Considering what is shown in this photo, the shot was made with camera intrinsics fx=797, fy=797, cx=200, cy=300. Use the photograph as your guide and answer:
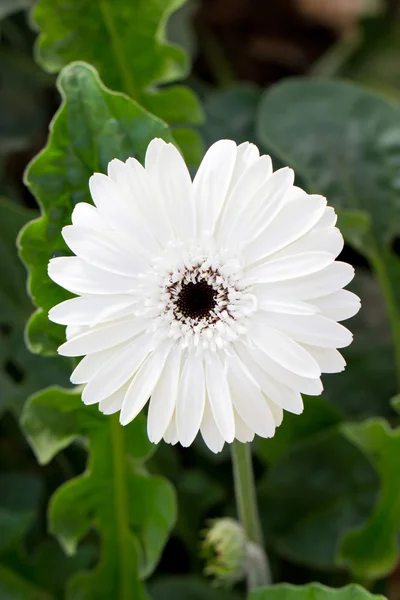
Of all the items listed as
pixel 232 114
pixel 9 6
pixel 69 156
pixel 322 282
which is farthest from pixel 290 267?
pixel 9 6

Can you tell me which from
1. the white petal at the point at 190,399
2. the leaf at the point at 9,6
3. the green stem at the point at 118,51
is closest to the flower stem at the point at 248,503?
the white petal at the point at 190,399

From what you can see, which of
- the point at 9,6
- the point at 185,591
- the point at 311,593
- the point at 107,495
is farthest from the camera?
the point at 9,6

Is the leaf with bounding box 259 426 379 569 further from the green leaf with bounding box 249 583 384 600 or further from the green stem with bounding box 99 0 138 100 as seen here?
the green stem with bounding box 99 0 138 100

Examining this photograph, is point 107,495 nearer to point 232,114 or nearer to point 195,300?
point 195,300

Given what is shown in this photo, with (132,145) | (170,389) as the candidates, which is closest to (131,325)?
(170,389)

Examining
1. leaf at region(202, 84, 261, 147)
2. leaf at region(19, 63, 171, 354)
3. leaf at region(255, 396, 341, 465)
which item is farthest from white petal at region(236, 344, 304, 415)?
leaf at region(202, 84, 261, 147)

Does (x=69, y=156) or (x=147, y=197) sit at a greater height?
(x=69, y=156)
